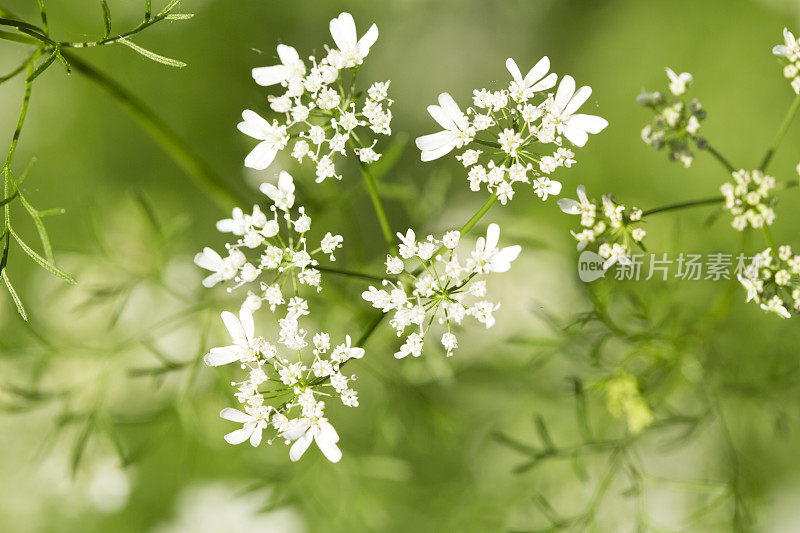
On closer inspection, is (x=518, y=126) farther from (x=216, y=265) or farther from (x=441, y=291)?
(x=216, y=265)

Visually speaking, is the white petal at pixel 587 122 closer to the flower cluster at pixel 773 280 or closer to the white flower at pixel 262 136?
the flower cluster at pixel 773 280

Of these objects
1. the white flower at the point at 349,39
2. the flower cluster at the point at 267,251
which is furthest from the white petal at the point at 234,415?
the white flower at the point at 349,39

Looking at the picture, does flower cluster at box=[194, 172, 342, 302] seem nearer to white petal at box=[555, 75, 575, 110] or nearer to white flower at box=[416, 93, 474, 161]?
white flower at box=[416, 93, 474, 161]

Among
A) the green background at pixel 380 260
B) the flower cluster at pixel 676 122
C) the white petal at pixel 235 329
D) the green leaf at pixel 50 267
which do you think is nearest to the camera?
the green leaf at pixel 50 267

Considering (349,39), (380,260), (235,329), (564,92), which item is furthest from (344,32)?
(380,260)

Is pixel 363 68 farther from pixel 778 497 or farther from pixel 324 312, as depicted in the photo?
pixel 778 497

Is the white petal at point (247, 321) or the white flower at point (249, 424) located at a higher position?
the white petal at point (247, 321)

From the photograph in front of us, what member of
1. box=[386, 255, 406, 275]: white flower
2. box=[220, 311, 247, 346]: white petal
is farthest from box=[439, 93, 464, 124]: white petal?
box=[220, 311, 247, 346]: white petal
